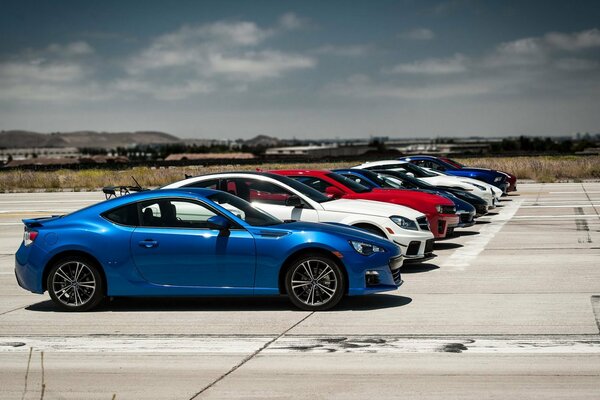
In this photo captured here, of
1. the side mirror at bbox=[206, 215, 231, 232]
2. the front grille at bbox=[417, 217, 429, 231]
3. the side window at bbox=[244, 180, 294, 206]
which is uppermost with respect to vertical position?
the side window at bbox=[244, 180, 294, 206]

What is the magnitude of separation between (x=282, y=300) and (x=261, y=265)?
96 cm

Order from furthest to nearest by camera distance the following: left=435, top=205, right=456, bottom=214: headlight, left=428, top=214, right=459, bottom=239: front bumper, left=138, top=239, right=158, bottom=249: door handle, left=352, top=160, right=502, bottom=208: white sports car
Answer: left=352, top=160, right=502, bottom=208: white sports car
left=435, top=205, right=456, bottom=214: headlight
left=428, top=214, right=459, bottom=239: front bumper
left=138, top=239, right=158, bottom=249: door handle

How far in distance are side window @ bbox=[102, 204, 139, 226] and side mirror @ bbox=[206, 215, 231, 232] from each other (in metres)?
0.89

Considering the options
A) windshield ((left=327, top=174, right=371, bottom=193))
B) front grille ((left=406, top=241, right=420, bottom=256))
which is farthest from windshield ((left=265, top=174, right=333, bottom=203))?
windshield ((left=327, top=174, right=371, bottom=193))

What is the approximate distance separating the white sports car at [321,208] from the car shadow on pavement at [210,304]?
2.04 meters

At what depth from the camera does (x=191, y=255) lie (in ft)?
32.0

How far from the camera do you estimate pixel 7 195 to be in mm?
39375

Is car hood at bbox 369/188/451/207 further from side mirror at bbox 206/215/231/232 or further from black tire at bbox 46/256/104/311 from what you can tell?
black tire at bbox 46/256/104/311

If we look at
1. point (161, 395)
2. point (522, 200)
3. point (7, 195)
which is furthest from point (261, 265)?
point (7, 195)

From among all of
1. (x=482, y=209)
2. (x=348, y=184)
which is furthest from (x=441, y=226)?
(x=482, y=209)

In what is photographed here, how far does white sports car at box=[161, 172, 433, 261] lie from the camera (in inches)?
498

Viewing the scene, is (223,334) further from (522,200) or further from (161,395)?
(522,200)

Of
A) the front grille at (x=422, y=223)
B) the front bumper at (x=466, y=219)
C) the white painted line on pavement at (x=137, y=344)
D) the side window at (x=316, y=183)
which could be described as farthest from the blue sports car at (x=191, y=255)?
the front bumper at (x=466, y=219)

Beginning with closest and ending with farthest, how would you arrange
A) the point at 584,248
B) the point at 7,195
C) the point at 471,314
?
the point at 471,314 → the point at 584,248 → the point at 7,195
